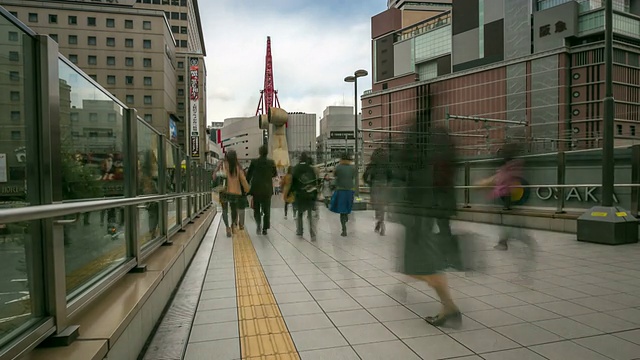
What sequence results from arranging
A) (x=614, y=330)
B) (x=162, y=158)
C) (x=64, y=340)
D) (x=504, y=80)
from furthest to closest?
(x=504, y=80), (x=162, y=158), (x=614, y=330), (x=64, y=340)

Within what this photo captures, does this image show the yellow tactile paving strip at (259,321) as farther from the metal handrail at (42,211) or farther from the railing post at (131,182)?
the metal handrail at (42,211)

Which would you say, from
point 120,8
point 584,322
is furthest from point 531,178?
point 120,8

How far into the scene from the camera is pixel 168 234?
17.4 ft

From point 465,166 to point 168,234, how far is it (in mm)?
8222

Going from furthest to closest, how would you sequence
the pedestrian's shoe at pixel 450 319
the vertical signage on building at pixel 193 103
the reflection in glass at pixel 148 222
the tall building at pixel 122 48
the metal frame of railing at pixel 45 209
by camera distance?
the vertical signage on building at pixel 193 103, the tall building at pixel 122 48, the reflection in glass at pixel 148 222, the pedestrian's shoe at pixel 450 319, the metal frame of railing at pixel 45 209

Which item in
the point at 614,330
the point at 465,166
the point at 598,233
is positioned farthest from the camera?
the point at 465,166

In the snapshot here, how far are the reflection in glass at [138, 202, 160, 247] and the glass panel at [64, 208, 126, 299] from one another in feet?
1.48

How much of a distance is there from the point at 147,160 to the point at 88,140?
1714mm

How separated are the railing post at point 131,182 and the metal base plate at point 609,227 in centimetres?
703

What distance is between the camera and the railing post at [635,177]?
7.55 m

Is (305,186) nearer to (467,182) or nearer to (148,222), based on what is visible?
(148,222)

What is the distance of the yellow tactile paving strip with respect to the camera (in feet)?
9.13

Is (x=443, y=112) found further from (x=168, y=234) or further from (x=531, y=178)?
(x=531, y=178)

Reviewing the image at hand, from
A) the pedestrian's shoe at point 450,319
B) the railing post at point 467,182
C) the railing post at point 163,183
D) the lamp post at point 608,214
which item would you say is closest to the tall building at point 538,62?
the railing post at point 467,182
